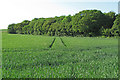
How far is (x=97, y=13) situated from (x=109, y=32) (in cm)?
1734

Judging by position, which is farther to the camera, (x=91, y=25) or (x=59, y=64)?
(x=91, y=25)

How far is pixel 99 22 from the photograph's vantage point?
275ft

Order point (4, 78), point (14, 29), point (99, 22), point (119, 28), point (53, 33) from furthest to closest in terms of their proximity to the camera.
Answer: point (14, 29) < point (53, 33) < point (99, 22) < point (119, 28) < point (4, 78)

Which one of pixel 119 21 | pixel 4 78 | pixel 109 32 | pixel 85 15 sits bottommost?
pixel 4 78

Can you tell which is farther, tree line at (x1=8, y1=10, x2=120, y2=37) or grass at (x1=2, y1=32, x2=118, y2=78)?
tree line at (x1=8, y1=10, x2=120, y2=37)

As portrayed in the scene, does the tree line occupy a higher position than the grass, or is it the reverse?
the tree line

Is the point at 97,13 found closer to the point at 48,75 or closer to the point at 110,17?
the point at 110,17

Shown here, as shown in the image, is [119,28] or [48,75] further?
[119,28]

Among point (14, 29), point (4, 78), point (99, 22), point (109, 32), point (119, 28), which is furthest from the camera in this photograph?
point (14, 29)

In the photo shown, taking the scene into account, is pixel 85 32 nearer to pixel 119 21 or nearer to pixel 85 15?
pixel 85 15

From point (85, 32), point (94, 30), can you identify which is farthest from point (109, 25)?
point (85, 32)

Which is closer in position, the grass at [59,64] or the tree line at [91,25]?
the grass at [59,64]

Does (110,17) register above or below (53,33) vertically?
above

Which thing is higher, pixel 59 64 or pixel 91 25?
pixel 91 25
